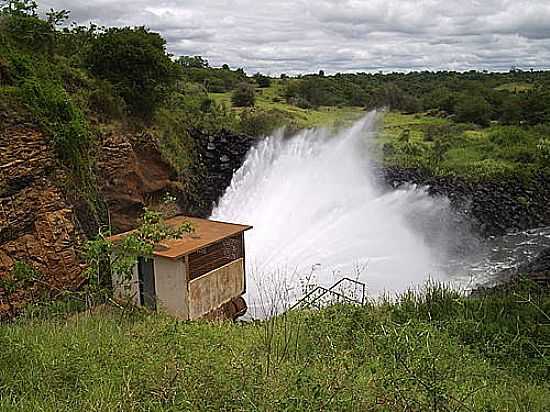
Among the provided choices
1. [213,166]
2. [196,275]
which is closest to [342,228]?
[213,166]

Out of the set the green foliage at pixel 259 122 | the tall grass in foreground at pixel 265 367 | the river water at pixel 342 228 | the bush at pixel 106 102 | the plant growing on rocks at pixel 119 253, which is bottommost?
the river water at pixel 342 228

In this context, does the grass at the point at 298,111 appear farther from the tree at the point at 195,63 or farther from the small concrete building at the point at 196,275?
the small concrete building at the point at 196,275

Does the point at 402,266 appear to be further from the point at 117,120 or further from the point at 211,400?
the point at 211,400

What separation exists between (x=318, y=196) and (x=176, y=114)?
6.94 m

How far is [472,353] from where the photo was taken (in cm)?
728

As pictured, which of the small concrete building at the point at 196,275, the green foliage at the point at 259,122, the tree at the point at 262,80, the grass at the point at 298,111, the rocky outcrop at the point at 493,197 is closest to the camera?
the small concrete building at the point at 196,275

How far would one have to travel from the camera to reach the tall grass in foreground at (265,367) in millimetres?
4066

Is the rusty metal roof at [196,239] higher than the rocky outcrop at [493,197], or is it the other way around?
the rusty metal roof at [196,239]

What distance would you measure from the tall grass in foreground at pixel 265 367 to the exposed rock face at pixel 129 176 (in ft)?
21.8

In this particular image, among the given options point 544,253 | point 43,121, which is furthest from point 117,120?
point 544,253

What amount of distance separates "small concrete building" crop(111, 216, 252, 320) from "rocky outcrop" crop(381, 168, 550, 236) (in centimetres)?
1482

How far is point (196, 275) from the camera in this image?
37.7ft

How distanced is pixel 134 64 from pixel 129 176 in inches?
124

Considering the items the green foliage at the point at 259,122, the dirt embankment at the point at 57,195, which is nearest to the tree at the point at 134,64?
the dirt embankment at the point at 57,195
